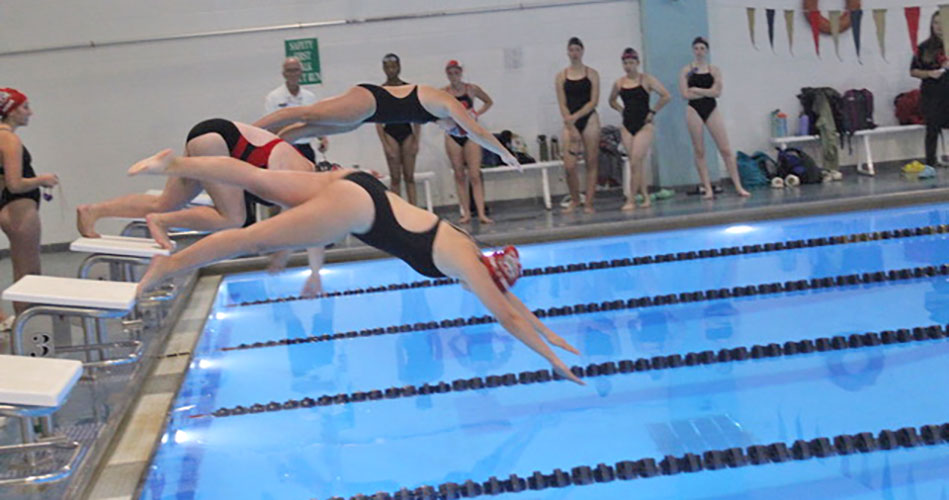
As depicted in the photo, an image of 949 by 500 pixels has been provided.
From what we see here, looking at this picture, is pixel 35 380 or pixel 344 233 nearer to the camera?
pixel 35 380

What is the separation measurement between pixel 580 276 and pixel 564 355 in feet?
7.17

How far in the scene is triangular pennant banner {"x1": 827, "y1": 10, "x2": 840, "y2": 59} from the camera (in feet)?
38.3

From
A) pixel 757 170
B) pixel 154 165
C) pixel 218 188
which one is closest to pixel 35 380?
pixel 154 165

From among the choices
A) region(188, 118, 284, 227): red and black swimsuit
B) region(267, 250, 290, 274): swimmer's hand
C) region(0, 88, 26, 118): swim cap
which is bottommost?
region(267, 250, 290, 274): swimmer's hand

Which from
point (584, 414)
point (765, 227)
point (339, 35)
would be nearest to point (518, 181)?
point (339, 35)

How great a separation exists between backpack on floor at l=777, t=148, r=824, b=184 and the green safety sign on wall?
198 inches

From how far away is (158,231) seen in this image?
513 centimetres

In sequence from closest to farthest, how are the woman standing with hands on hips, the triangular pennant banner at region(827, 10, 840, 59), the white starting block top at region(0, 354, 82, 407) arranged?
the white starting block top at region(0, 354, 82, 407) < the woman standing with hands on hips < the triangular pennant banner at region(827, 10, 840, 59)

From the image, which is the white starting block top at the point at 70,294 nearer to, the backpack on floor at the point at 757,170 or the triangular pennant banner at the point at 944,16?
the backpack on floor at the point at 757,170

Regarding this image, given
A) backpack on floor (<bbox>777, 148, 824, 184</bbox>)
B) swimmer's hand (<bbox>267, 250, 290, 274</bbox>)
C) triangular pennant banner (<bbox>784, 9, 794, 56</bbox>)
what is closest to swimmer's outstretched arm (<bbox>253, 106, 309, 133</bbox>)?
swimmer's hand (<bbox>267, 250, 290, 274</bbox>)

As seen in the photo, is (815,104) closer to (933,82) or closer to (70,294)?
(933,82)

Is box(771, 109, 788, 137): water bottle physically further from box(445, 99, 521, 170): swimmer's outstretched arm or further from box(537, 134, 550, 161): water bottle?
box(445, 99, 521, 170): swimmer's outstretched arm

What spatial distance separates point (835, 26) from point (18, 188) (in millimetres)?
8869

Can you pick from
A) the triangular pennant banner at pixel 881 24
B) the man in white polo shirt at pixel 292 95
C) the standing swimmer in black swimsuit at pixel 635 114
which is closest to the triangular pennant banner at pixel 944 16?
the triangular pennant banner at pixel 881 24
